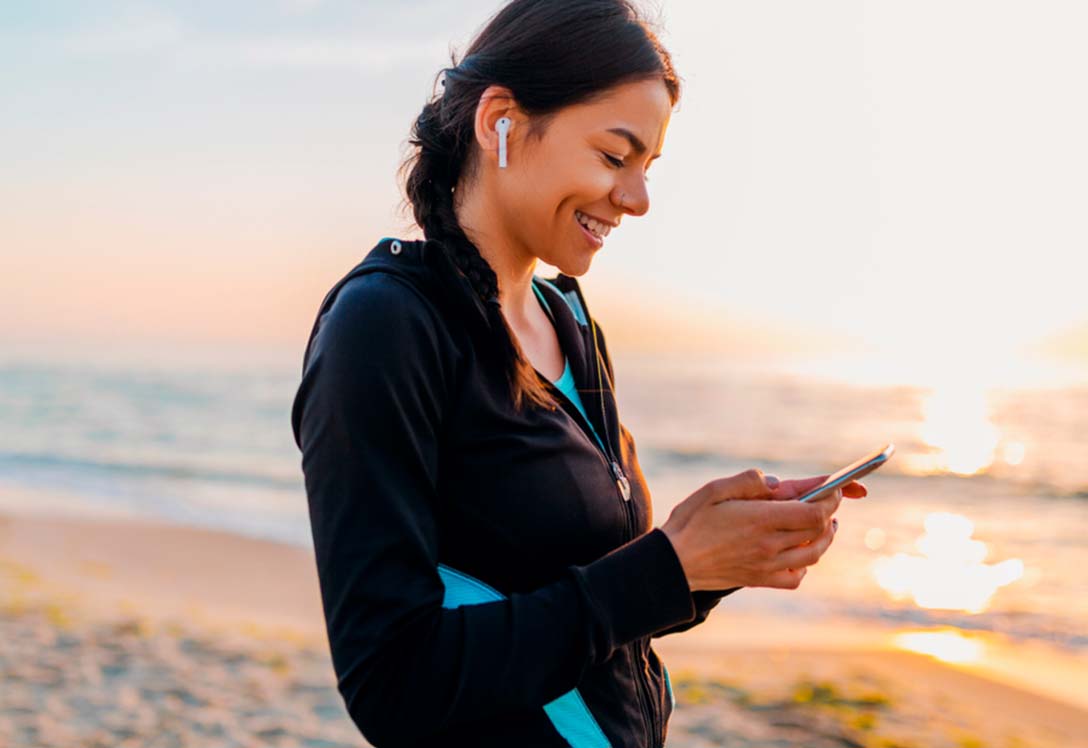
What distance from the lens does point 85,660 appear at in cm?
572

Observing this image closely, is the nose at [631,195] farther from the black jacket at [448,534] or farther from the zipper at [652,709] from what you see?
the zipper at [652,709]

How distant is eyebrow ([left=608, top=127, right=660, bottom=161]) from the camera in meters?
1.61

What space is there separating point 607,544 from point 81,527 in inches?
384

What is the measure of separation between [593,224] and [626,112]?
7.2 inches

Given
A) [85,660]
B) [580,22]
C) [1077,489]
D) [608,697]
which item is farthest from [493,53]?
[1077,489]

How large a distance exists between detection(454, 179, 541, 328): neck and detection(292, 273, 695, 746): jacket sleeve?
0.38 m

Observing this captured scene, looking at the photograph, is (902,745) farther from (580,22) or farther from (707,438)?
(707,438)

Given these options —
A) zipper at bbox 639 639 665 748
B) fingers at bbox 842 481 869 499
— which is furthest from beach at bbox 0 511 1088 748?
fingers at bbox 842 481 869 499

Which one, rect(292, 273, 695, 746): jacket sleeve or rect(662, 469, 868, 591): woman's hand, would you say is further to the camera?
rect(662, 469, 868, 591): woman's hand

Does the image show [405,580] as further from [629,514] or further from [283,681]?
[283,681]

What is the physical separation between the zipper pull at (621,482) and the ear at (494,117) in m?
0.53

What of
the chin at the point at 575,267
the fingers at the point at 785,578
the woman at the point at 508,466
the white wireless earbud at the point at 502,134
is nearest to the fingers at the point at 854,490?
the woman at the point at 508,466

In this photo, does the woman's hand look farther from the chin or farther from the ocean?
the ocean

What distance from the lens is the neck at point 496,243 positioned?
5.69 feet
